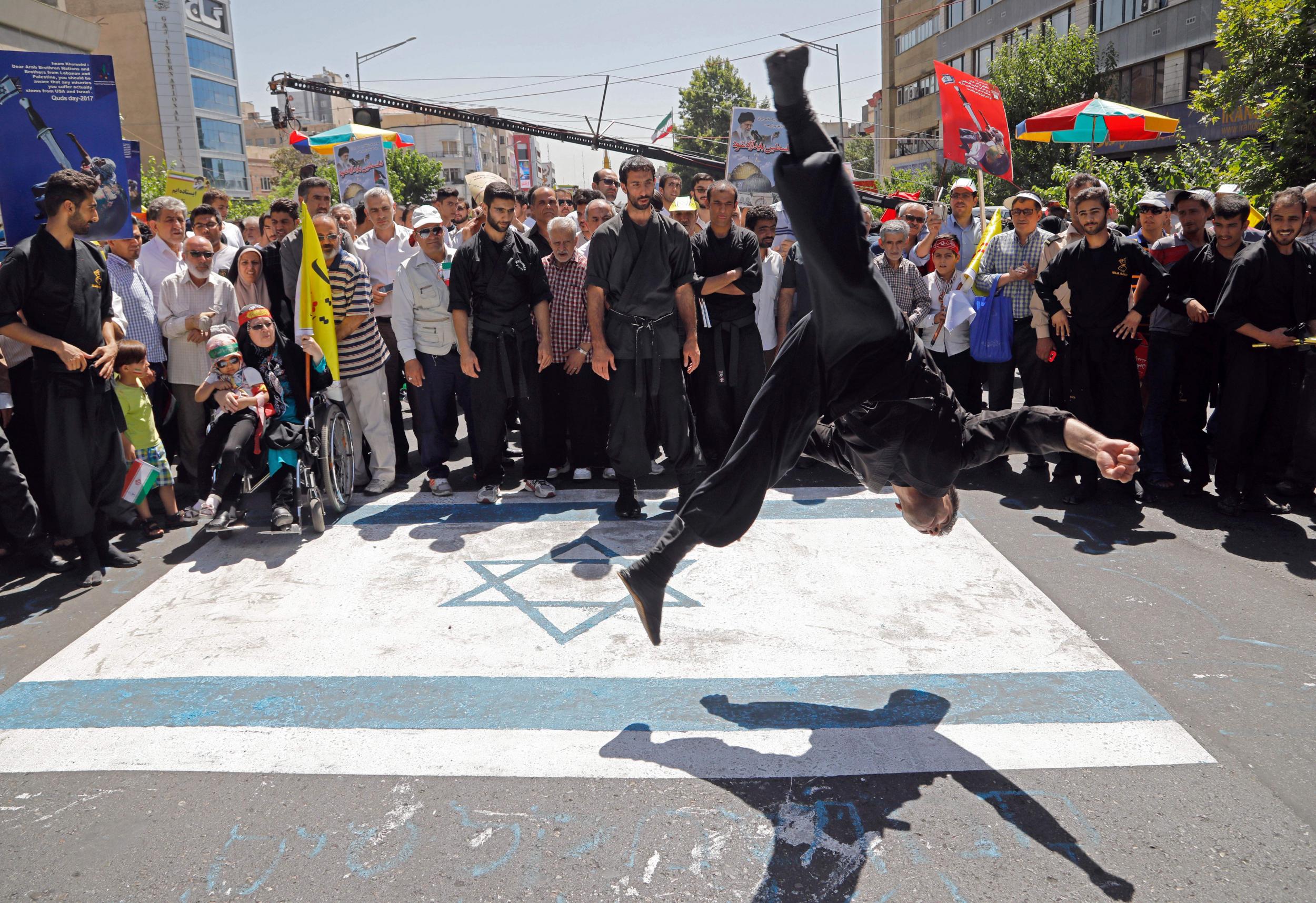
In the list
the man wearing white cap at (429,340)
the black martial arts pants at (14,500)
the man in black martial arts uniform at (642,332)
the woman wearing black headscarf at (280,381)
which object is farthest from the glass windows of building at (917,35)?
the black martial arts pants at (14,500)

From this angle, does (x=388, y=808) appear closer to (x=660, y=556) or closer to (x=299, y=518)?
(x=660, y=556)

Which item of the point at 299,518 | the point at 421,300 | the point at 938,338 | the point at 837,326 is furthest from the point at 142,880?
the point at 938,338

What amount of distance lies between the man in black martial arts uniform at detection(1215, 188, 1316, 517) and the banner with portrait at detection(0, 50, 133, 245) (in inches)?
303

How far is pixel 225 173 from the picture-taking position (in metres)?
70.9

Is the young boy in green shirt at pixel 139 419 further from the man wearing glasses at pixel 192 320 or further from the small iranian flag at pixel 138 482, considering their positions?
the man wearing glasses at pixel 192 320

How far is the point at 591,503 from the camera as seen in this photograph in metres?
6.77

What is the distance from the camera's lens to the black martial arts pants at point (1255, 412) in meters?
6.33

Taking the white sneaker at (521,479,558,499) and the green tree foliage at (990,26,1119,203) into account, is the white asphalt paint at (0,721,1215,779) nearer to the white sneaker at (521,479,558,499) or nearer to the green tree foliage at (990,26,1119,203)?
the white sneaker at (521,479,558,499)

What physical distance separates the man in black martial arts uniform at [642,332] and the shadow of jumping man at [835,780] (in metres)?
2.87

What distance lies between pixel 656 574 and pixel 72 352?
154 inches

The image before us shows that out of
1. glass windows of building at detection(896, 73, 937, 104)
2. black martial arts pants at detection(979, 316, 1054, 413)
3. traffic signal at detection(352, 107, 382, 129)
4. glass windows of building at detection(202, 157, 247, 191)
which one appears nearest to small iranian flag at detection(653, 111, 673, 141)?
traffic signal at detection(352, 107, 382, 129)

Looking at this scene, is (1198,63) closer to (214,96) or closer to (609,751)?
(609,751)

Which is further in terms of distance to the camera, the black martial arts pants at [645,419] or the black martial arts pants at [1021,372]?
the black martial arts pants at [1021,372]

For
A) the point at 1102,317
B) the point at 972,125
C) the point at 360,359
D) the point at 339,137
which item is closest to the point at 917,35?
the point at 339,137
